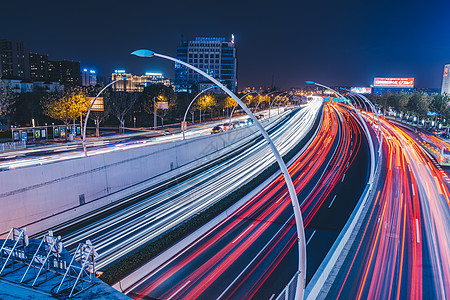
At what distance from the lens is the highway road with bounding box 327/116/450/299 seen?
15.8m

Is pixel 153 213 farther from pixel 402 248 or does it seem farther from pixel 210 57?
pixel 210 57

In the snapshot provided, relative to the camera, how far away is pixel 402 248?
20.0 m

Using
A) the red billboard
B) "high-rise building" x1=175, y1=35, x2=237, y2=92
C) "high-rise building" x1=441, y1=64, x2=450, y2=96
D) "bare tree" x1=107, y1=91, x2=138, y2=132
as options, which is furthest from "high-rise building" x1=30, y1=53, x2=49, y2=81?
"high-rise building" x1=441, y1=64, x2=450, y2=96

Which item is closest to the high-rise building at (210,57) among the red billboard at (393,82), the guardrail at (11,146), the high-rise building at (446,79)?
the red billboard at (393,82)

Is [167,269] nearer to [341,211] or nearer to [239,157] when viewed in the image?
[341,211]

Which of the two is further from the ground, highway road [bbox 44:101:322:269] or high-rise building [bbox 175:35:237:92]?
high-rise building [bbox 175:35:237:92]

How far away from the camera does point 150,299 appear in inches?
599

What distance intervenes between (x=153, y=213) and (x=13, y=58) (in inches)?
5795

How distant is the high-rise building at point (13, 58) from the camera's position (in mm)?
134163

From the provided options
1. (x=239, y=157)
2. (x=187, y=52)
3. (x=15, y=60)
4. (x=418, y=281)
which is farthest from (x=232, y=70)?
(x=418, y=281)

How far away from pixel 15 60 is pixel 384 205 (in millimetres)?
158541

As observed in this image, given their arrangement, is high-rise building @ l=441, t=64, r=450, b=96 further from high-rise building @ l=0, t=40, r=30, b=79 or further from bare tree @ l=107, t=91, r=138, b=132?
high-rise building @ l=0, t=40, r=30, b=79

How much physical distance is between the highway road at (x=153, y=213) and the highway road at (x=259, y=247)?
3293mm

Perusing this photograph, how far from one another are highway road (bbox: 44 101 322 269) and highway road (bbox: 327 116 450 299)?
12663mm
